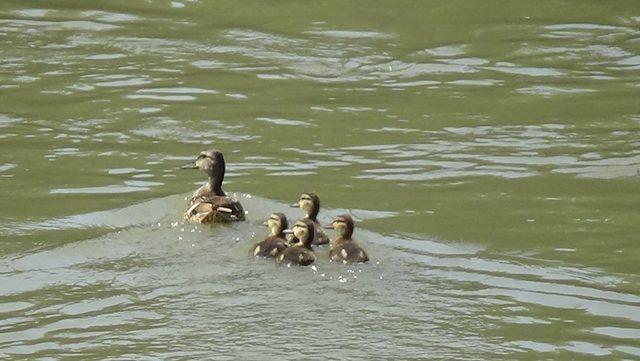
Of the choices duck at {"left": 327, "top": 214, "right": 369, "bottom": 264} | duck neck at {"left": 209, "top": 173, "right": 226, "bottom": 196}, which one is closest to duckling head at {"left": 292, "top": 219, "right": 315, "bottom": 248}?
duck at {"left": 327, "top": 214, "right": 369, "bottom": 264}

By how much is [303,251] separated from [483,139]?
9.57 ft

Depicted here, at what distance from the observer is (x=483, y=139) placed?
38.4ft

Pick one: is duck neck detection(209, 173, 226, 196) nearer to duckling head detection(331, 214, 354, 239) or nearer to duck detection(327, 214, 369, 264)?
duck detection(327, 214, 369, 264)

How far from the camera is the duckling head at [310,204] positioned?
31.7 feet

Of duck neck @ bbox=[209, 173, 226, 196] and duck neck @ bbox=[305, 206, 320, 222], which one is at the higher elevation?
duck neck @ bbox=[209, 173, 226, 196]

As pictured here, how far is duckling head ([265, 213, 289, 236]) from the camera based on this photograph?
9.43 m

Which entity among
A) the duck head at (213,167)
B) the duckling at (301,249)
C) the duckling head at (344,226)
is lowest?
the duckling at (301,249)

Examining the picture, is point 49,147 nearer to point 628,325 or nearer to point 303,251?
point 303,251

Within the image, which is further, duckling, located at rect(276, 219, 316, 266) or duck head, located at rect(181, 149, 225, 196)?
duck head, located at rect(181, 149, 225, 196)

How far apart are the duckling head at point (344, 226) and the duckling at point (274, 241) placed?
0.93 ft

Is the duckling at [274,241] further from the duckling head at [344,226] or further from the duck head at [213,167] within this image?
the duck head at [213,167]

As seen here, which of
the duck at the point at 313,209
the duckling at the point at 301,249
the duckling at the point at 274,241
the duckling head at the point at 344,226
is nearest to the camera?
the duckling at the point at 301,249

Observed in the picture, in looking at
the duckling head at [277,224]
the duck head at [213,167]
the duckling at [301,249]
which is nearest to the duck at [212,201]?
the duck head at [213,167]

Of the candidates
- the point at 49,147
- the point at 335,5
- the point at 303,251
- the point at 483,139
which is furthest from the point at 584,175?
the point at 335,5
